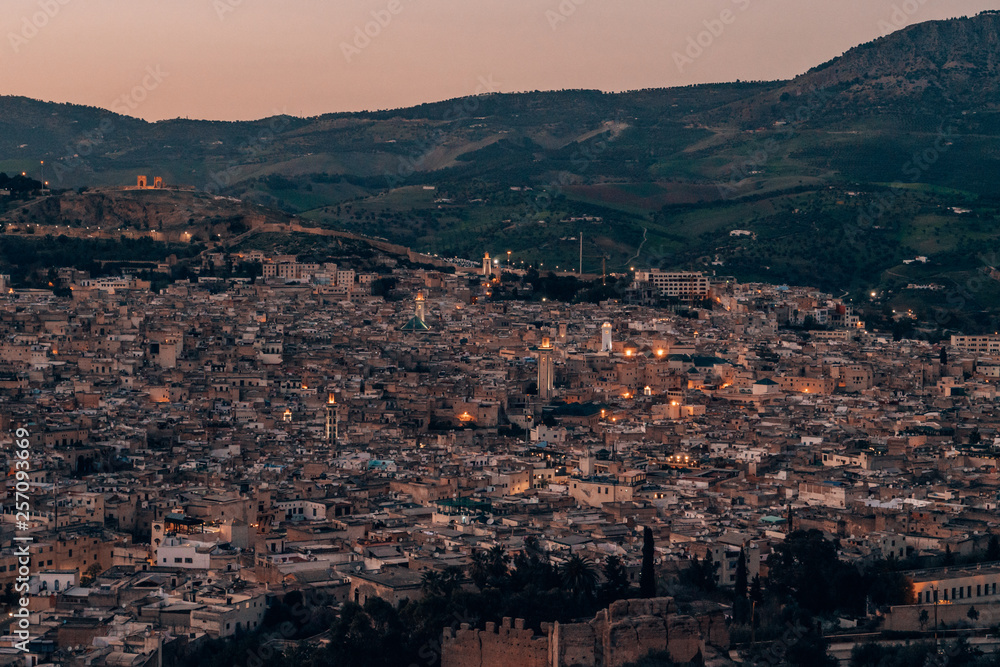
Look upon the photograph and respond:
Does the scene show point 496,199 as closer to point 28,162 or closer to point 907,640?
point 28,162

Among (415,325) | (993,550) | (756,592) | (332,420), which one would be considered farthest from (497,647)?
(415,325)

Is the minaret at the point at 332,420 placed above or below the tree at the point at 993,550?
above

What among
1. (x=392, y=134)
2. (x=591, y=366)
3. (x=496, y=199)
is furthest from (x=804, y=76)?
(x=591, y=366)

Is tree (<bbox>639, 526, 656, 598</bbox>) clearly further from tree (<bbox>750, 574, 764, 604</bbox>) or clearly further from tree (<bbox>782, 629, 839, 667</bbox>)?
tree (<bbox>782, 629, 839, 667</bbox>)

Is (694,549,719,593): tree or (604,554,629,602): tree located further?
(694,549,719,593): tree

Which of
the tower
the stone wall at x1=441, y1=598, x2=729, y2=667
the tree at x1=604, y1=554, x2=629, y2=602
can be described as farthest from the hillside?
the stone wall at x1=441, y1=598, x2=729, y2=667

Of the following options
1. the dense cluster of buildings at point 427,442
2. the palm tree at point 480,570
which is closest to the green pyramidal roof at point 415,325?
the dense cluster of buildings at point 427,442

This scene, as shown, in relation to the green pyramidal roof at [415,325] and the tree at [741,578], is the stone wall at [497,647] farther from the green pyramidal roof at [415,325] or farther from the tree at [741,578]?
the green pyramidal roof at [415,325]
